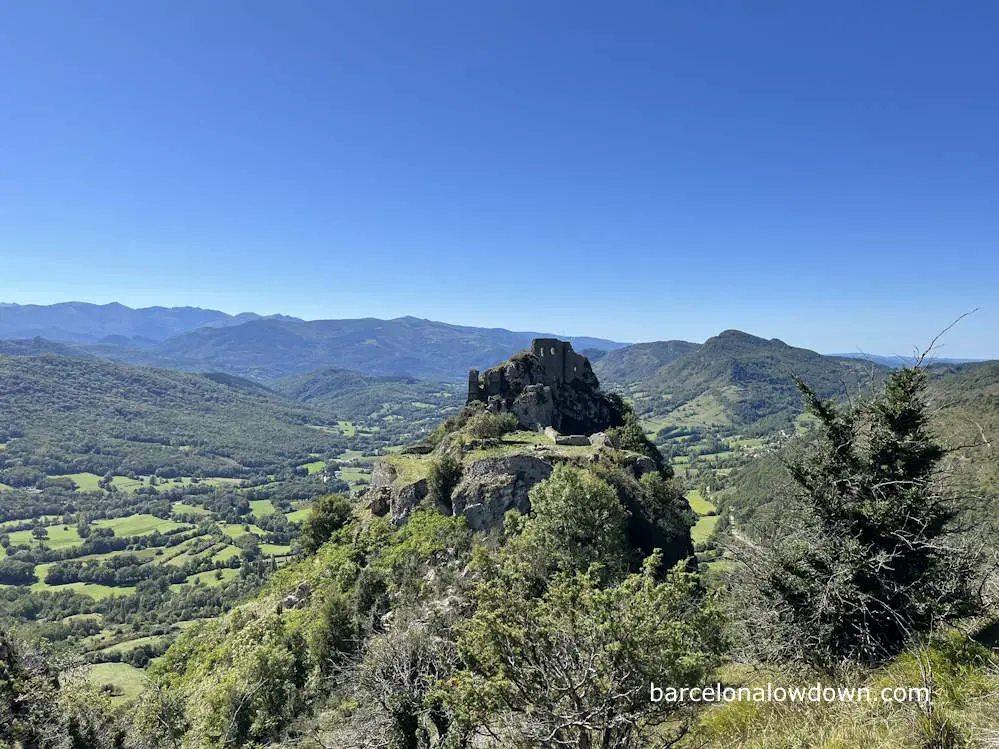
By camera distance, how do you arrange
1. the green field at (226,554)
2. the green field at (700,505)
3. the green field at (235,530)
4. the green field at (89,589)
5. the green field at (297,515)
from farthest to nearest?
the green field at (297,515) < the green field at (235,530) < the green field at (226,554) < the green field at (89,589) < the green field at (700,505)

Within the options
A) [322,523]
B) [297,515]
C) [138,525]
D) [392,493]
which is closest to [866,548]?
[392,493]

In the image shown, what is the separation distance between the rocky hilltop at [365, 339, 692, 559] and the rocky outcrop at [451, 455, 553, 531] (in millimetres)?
74

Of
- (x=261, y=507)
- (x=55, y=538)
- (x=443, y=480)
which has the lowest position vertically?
(x=55, y=538)

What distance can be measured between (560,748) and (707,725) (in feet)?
9.03

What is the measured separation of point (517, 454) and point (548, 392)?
23187 mm

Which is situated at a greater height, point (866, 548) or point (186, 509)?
point (866, 548)

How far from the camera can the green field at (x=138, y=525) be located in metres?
152

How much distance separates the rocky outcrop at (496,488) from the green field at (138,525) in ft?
516

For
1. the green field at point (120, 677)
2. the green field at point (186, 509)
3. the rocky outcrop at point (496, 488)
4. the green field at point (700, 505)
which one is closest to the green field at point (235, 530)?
the green field at point (186, 509)

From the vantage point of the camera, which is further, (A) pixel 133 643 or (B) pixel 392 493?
(A) pixel 133 643

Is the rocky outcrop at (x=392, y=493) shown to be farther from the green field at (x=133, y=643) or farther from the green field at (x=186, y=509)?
the green field at (x=186, y=509)

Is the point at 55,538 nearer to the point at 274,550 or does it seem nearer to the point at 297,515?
the point at 297,515

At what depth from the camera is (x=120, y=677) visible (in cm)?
6975

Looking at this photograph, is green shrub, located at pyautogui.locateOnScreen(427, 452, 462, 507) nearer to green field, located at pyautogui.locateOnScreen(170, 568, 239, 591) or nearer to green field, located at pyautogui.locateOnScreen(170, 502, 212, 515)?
green field, located at pyautogui.locateOnScreen(170, 568, 239, 591)
